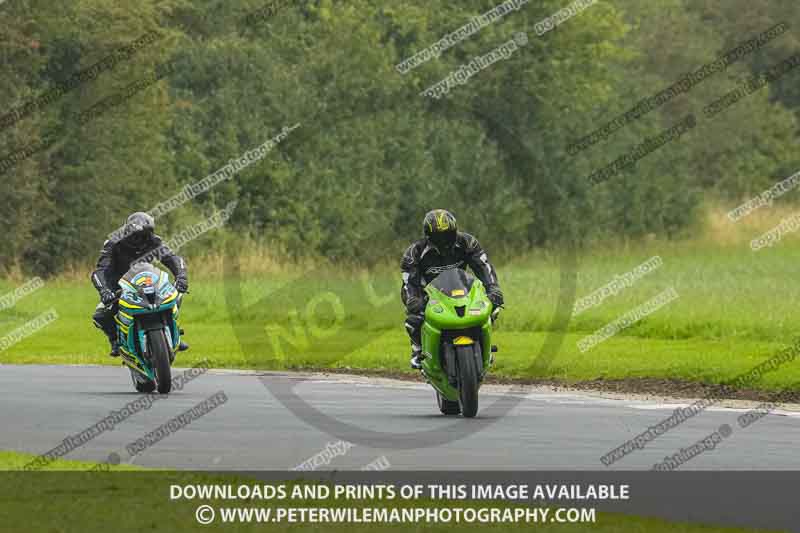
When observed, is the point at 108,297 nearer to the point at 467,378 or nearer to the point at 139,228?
the point at 139,228

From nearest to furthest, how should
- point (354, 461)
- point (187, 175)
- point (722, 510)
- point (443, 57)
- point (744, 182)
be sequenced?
point (722, 510)
point (354, 461)
point (187, 175)
point (443, 57)
point (744, 182)

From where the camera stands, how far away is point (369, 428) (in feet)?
61.8

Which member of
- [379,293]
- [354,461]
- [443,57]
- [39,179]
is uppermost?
[443,57]

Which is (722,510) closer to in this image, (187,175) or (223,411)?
(223,411)

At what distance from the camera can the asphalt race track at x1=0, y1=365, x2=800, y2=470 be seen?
624 inches

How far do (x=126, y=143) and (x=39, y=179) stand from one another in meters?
3.54

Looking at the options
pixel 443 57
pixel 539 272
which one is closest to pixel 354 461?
pixel 539 272

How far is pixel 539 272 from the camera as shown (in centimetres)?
5022

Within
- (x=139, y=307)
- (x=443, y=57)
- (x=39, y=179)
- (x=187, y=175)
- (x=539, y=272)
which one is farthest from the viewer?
(x=443, y=57)

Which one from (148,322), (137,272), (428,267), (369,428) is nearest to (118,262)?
(137,272)

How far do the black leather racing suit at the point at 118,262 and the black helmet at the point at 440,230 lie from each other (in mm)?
4511

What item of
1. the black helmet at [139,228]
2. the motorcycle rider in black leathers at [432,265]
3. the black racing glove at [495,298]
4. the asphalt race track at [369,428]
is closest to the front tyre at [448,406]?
the asphalt race track at [369,428]
